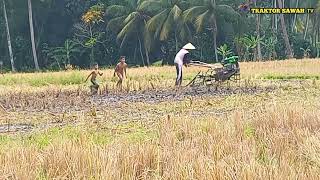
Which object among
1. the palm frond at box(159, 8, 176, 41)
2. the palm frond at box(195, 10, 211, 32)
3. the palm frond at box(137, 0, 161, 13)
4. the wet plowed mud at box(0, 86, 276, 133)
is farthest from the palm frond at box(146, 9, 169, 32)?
the wet plowed mud at box(0, 86, 276, 133)

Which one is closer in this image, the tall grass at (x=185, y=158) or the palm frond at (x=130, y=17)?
the tall grass at (x=185, y=158)

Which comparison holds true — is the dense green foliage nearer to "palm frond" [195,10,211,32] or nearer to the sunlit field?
"palm frond" [195,10,211,32]

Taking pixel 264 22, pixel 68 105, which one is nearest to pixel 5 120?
pixel 68 105

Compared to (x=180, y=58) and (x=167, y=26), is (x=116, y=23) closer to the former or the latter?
(x=167, y=26)

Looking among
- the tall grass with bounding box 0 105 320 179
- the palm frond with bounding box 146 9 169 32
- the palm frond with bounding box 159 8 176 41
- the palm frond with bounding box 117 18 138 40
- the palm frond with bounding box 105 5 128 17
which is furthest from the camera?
the palm frond with bounding box 105 5 128 17

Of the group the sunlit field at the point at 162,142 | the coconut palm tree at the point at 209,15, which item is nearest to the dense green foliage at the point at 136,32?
the coconut palm tree at the point at 209,15

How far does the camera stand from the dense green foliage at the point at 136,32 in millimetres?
33656

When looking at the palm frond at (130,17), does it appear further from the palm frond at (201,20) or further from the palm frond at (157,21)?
the palm frond at (201,20)

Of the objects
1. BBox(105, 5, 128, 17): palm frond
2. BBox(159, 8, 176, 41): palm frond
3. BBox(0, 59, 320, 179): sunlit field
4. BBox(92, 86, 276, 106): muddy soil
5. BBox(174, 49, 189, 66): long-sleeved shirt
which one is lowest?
BBox(92, 86, 276, 106): muddy soil

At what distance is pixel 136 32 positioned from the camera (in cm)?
3606

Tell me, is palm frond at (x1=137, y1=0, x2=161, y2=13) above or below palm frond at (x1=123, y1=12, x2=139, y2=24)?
above

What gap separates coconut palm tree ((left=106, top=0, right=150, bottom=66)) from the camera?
3456 centimetres

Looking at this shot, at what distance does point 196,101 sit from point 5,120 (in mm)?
4031

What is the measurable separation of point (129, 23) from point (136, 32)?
1811 mm
